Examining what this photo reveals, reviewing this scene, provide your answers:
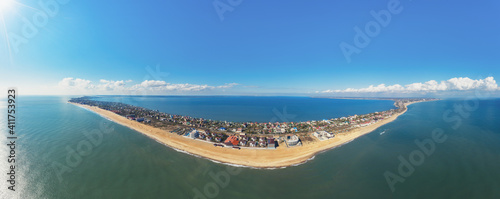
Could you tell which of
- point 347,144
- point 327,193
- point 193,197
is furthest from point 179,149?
point 347,144

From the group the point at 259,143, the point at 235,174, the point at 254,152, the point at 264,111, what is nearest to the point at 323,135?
the point at 259,143

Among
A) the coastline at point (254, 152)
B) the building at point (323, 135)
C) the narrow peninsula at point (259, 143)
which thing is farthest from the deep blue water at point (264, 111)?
the coastline at point (254, 152)

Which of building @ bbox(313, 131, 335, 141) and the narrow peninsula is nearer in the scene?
the narrow peninsula

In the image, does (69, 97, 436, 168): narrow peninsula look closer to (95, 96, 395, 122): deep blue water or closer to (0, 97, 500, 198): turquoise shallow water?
(0, 97, 500, 198): turquoise shallow water

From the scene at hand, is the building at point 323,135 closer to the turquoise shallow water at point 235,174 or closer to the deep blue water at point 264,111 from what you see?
the turquoise shallow water at point 235,174

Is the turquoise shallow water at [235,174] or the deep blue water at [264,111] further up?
the deep blue water at [264,111]

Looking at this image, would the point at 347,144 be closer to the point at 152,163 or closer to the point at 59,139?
the point at 152,163

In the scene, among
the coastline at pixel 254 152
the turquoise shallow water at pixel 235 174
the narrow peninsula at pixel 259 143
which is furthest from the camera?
the narrow peninsula at pixel 259 143

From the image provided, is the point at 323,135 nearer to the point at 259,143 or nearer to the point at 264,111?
the point at 259,143

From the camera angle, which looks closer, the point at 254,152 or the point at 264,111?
the point at 254,152

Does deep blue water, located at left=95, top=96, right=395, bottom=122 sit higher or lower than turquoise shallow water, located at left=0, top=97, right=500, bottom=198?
higher

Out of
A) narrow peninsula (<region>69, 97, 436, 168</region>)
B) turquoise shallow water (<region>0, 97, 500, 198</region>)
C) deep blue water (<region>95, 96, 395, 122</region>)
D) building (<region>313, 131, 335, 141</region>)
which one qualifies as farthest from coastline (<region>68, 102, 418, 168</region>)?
deep blue water (<region>95, 96, 395, 122</region>)
